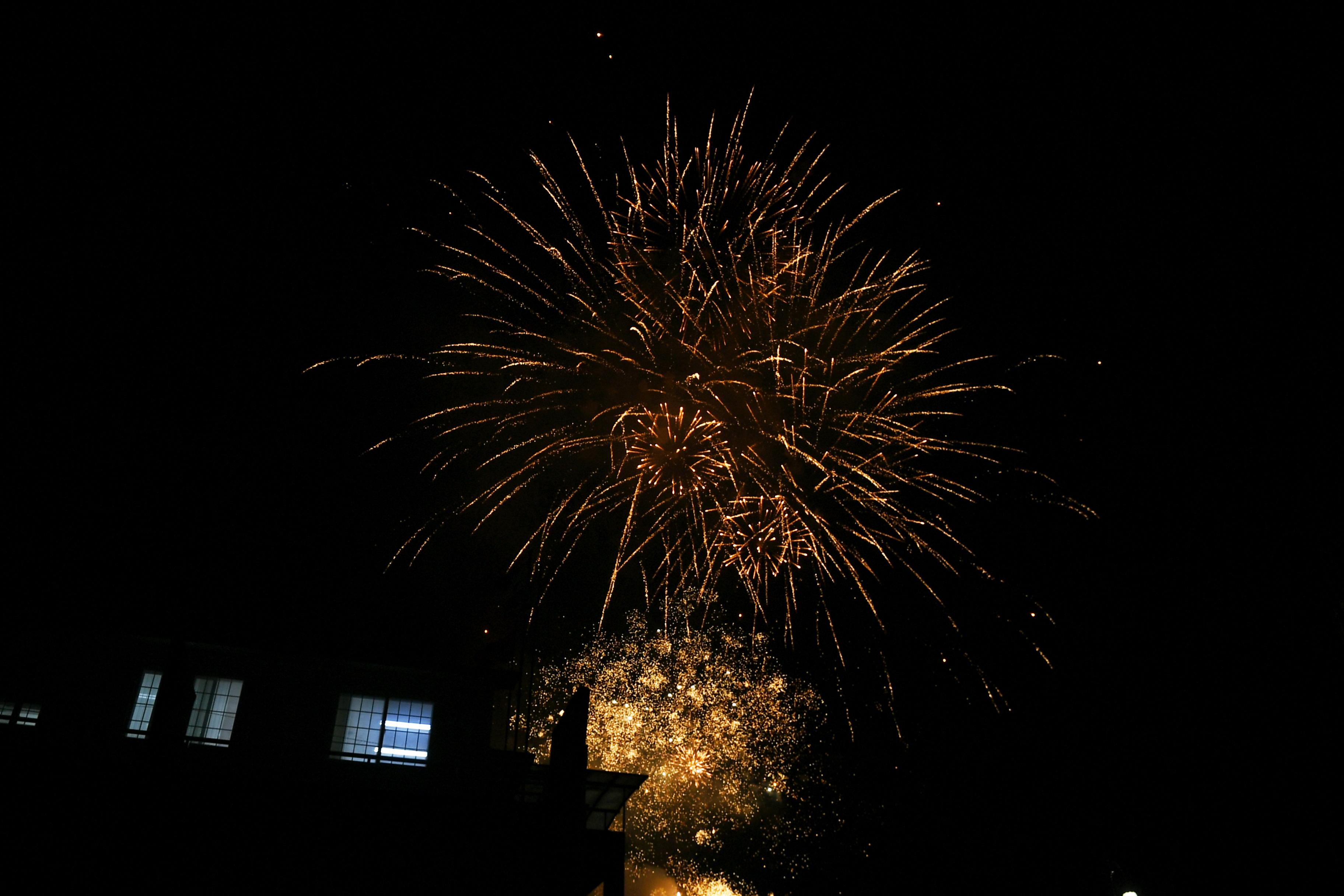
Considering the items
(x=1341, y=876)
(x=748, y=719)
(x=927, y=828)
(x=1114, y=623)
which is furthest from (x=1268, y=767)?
(x=748, y=719)

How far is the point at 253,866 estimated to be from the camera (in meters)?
8.30

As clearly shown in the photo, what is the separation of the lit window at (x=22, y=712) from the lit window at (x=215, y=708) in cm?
205

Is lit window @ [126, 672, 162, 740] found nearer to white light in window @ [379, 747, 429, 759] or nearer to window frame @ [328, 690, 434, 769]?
window frame @ [328, 690, 434, 769]

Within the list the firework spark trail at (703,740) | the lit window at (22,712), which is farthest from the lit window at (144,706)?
the firework spark trail at (703,740)

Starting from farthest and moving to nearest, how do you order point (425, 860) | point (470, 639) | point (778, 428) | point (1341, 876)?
point (1341, 876) → point (470, 639) → point (778, 428) → point (425, 860)

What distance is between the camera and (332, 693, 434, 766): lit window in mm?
13195

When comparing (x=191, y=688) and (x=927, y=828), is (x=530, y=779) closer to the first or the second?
(x=191, y=688)

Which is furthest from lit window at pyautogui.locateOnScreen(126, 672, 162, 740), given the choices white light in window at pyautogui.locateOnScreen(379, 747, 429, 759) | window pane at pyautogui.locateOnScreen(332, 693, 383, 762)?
white light in window at pyautogui.locateOnScreen(379, 747, 429, 759)

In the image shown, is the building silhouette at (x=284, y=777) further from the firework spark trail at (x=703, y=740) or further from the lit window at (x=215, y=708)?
the firework spark trail at (x=703, y=740)

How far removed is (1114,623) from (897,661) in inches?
232

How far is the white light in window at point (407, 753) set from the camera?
1324 cm

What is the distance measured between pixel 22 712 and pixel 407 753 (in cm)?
552

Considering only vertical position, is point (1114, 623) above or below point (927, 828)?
above

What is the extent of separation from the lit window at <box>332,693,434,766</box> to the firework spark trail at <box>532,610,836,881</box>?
31.0 feet
